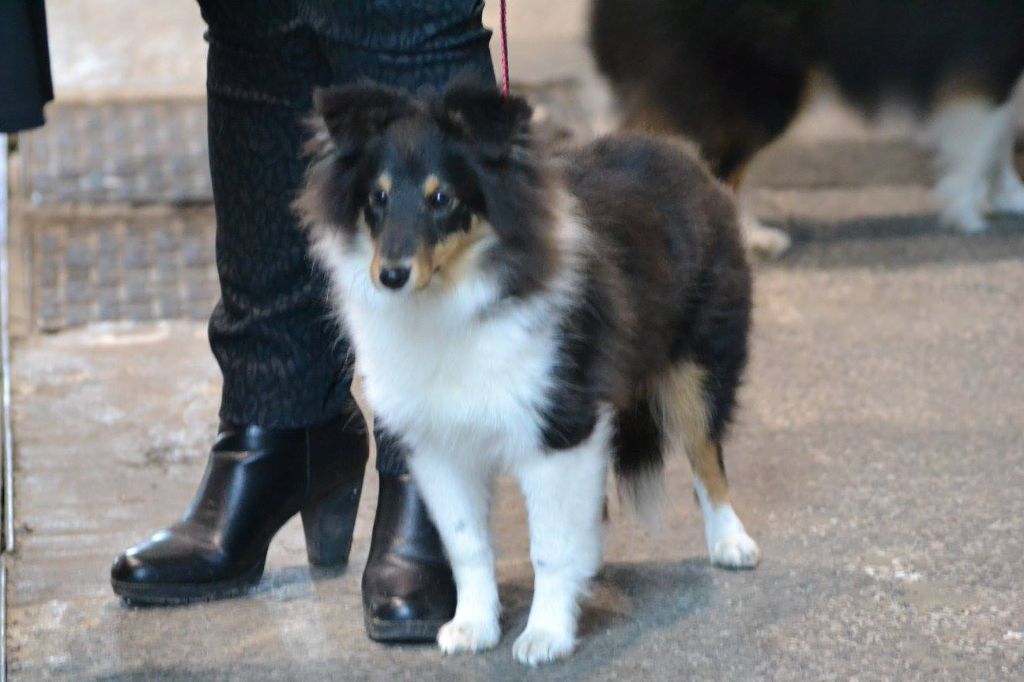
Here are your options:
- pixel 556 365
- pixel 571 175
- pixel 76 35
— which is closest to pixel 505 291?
pixel 556 365

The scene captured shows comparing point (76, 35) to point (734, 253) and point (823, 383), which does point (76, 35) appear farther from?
point (734, 253)

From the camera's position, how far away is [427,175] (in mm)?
2102

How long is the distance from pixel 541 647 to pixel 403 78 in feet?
3.06

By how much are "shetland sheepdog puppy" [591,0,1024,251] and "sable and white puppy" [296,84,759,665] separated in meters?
2.07

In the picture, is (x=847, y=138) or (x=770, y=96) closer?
(x=770, y=96)

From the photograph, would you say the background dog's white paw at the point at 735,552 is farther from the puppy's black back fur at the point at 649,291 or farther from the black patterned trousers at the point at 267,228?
the black patterned trousers at the point at 267,228

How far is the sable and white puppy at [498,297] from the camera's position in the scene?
2117 mm

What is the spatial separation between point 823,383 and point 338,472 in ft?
4.66

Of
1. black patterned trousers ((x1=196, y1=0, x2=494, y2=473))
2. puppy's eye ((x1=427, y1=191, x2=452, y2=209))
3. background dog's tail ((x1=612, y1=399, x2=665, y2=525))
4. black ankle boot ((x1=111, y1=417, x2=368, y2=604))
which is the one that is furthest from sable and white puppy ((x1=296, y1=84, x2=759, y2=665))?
black ankle boot ((x1=111, y1=417, x2=368, y2=604))

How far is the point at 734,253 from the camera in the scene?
266cm

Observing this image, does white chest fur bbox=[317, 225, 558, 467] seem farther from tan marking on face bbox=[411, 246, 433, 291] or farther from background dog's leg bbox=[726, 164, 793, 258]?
background dog's leg bbox=[726, 164, 793, 258]

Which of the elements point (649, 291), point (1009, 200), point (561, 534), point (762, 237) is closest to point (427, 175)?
point (649, 291)

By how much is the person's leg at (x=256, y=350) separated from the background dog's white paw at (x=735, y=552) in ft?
2.37

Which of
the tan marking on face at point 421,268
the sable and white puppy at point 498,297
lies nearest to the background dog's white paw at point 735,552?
the sable and white puppy at point 498,297
